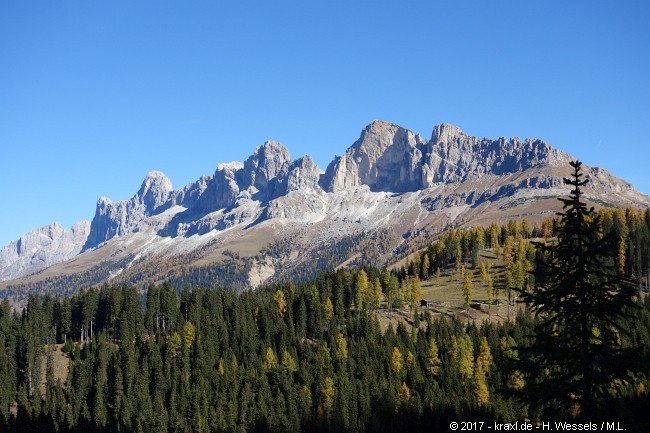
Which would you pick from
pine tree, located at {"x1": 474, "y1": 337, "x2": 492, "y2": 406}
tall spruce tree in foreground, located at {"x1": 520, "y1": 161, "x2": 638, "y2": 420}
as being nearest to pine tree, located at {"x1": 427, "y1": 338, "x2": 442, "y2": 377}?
pine tree, located at {"x1": 474, "y1": 337, "x2": 492, "y2": 406}

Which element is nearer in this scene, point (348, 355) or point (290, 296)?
point (348, 355)

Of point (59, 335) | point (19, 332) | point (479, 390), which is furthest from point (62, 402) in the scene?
point (479, 390)

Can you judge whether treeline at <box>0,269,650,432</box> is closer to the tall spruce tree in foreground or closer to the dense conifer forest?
the dense conifer forest

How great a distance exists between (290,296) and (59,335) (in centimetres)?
6257

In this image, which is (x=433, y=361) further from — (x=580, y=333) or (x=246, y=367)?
(x=580, y=333)

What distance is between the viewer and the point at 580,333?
72.5ft

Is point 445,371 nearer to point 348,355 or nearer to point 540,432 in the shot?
point 348,355

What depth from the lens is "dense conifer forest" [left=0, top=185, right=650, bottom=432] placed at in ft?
334

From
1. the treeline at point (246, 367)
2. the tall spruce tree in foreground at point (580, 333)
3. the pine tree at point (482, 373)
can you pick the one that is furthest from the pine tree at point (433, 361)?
the tall spruce tree in foreground at point (580, 333)

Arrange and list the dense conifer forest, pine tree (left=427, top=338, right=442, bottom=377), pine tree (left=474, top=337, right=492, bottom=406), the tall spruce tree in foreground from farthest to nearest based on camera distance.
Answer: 1. pine tree (left=427, top=338, right=442, bottom=377)
2. pine tree (left=474, top=337, right=492, bottom=406)
3. the dense conifer forest
4. the tall spruce tree in foreground

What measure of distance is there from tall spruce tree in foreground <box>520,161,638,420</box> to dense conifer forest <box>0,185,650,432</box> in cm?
6380

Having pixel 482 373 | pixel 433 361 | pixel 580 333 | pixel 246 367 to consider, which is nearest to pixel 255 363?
pixel 246 367

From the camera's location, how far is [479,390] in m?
108

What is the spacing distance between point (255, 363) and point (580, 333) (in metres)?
109
